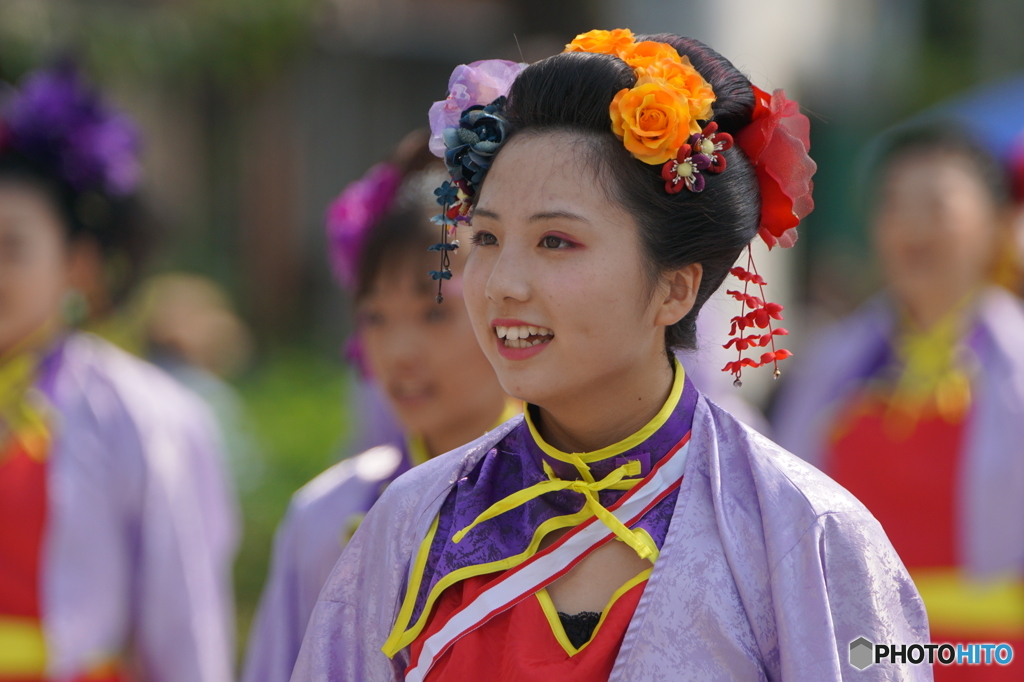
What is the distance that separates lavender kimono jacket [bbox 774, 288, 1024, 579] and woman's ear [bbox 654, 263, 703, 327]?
7.22 ft

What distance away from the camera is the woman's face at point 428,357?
2.48 metres

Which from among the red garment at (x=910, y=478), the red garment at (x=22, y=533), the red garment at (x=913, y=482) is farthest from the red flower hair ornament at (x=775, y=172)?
the red garment at (x=22, y=533)

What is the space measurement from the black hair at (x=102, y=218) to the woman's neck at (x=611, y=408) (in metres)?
2.37

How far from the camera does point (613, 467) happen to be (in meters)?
1.79

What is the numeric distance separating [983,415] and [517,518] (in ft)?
7.91

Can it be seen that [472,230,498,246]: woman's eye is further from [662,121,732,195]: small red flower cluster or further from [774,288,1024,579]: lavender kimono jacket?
[774,288,1024,579]: lavender kimono jacket

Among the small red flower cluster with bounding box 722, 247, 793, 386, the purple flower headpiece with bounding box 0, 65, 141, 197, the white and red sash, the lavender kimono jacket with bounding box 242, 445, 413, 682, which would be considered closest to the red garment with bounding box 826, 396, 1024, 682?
the lavender kimono jacket with bounding box 242, 445, 413, 682

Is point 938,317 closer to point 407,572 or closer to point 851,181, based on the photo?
point 407,572

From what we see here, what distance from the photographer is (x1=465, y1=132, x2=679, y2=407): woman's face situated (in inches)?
67.1

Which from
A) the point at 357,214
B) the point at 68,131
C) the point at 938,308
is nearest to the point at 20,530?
the point at 68,131

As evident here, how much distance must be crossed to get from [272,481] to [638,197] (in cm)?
549

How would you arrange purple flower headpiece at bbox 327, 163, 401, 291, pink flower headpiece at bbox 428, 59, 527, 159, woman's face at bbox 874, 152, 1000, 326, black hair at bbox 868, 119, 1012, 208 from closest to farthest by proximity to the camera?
pink flower headpiece at bbox 428, 59, 527, 159 → purple flower headpiece at bbox 327, 163, 401, 291 → woman's face at bbox 874, 152, 1000, 326 → black hair at bbox 868, 119, 1012, 208

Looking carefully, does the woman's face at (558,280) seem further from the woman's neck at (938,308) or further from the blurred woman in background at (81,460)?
the woman's neck at (938,308)

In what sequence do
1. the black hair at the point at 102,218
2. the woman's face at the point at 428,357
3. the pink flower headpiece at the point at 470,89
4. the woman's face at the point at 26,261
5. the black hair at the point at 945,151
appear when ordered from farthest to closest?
the black hair at the point at 945,151 < the black hair at the point at 102,218 < the woman's face at the point at 26,261 < the woman's face at the point at 428,357 < the pink flower headpiece at the point at 470,89
